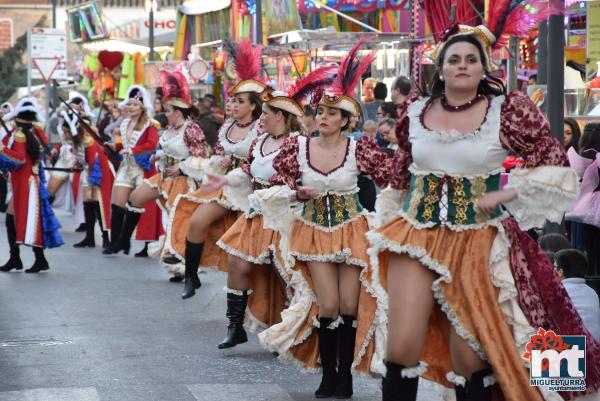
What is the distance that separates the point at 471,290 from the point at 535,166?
0.63 m

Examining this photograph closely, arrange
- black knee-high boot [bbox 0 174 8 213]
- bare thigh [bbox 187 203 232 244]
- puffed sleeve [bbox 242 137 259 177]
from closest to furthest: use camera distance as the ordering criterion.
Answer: puffed sleeve [bbox 242 137 259 177], bare thigh [bbox 187 203 232 244], black knee-high boot [bbox 0 174 8 213]

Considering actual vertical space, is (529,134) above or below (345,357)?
above

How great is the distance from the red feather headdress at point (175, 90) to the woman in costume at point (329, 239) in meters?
5.17

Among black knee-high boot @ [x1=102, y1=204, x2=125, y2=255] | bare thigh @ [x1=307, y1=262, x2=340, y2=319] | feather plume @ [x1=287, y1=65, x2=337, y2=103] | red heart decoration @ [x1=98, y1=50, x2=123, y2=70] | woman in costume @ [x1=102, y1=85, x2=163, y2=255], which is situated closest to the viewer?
bare thigh @ [x1=307, y1=262, x2=340, y2=319]

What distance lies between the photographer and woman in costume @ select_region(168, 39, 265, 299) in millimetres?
10250

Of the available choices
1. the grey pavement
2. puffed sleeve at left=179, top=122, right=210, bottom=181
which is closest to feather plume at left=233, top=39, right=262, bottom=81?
the grey pavement

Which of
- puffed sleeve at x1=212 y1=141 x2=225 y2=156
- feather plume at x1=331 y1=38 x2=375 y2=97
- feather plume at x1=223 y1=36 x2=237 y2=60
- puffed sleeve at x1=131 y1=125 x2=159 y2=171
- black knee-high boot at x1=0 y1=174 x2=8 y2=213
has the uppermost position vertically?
feather plume at x1=223 y1=36 x2=237 y2=60

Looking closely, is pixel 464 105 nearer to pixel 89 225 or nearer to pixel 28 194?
pixel 28 194

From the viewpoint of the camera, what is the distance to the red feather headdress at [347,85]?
7.95 metres

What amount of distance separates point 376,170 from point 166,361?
212 cm

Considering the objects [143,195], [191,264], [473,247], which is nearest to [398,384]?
[473,247]

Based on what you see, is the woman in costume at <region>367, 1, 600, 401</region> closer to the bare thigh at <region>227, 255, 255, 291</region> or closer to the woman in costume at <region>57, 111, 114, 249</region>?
the bare thigh at <region>227, 255, 255, 291</region>

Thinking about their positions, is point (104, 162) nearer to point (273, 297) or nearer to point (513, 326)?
point (273, 297)

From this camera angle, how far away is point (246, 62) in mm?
10422
